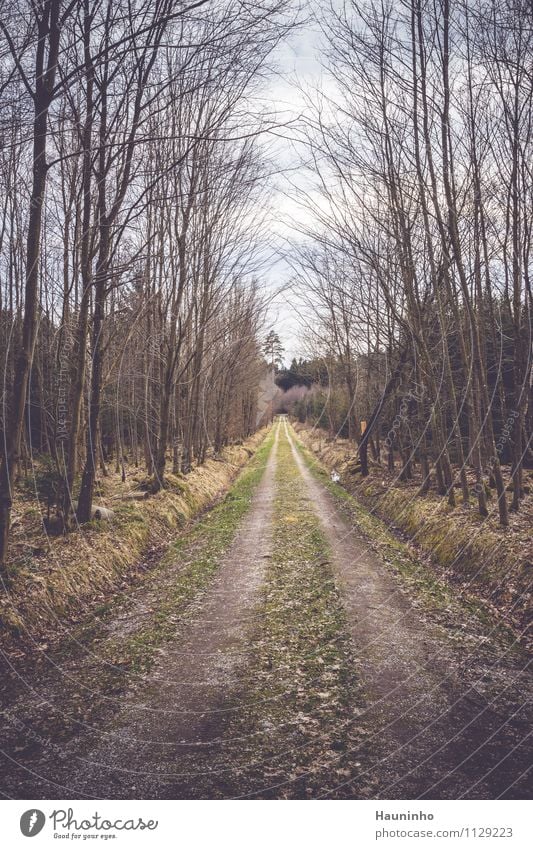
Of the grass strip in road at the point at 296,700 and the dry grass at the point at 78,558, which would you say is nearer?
the grass strip in road at the point at 296,700

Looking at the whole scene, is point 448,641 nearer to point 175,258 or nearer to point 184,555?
point 184,555

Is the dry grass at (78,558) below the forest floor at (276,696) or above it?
above

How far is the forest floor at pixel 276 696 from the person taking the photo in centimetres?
386

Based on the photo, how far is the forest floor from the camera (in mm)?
3859

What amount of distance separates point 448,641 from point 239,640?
2532 millimetres

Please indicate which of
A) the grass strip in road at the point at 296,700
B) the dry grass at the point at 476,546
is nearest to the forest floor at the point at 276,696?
the grass strip in road at the point at 296,700

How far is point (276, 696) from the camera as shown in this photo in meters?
5.13

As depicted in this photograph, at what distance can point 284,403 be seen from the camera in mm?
89938

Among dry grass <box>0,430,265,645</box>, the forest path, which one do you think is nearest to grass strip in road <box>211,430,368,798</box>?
the forest path

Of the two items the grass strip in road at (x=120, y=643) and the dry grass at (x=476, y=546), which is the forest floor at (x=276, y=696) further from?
the dry grass at (x=476, y=546)

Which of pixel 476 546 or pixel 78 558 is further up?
pixel 78 558

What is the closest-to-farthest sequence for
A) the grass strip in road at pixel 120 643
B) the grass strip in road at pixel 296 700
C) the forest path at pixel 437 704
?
1. the forest path at pixel 437 704
2. the grass strip in road at pixel 296 700
3. the grass strip in road at pixel 120 643

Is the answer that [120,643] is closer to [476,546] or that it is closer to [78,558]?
[78,558]

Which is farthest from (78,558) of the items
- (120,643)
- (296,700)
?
(296,700)
